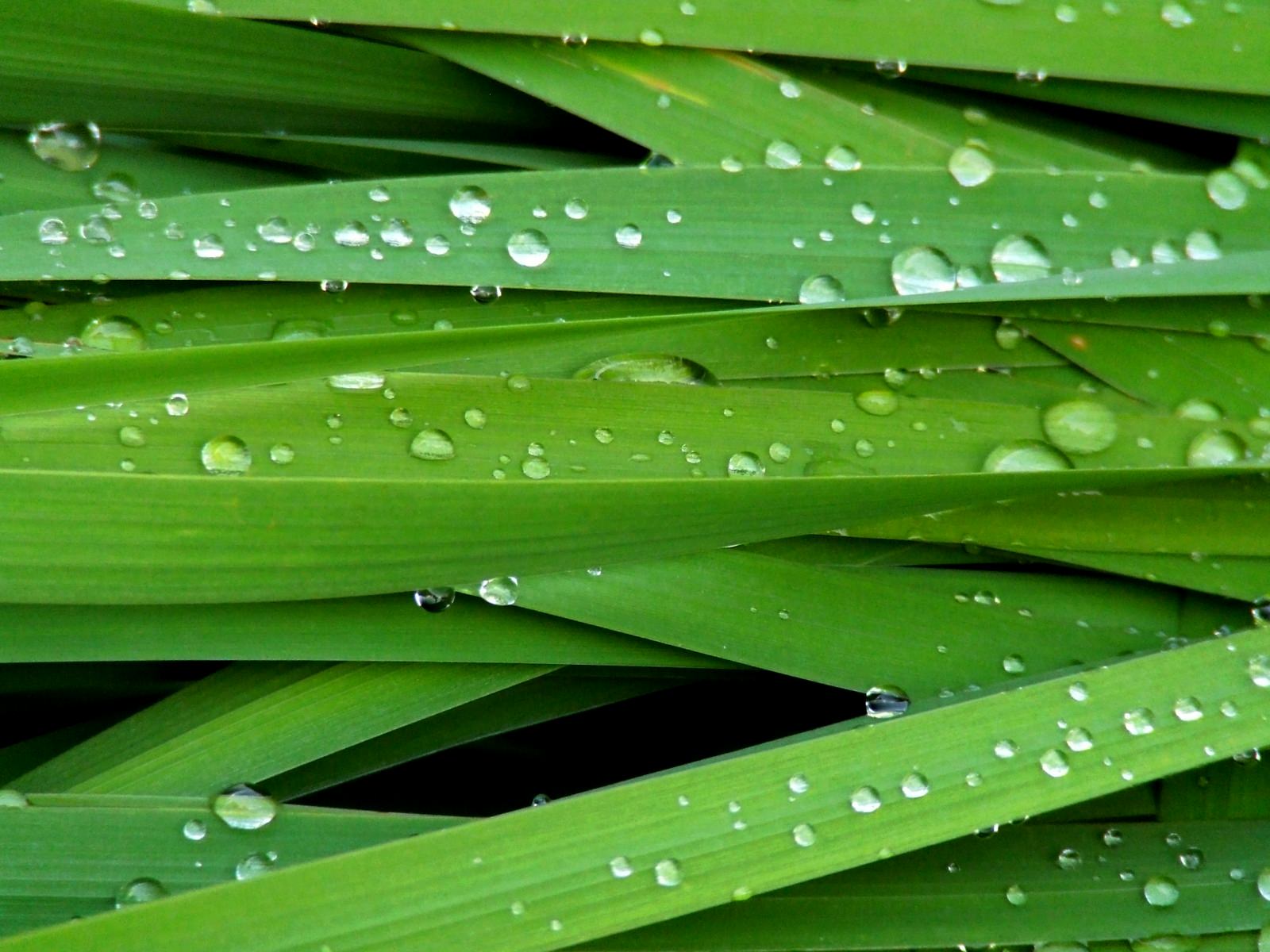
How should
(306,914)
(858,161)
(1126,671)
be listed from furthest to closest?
(858,161) < (1126,671) < (306,914)

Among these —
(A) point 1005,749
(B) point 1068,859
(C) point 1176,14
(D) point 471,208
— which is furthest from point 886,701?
(C) point 1176,14

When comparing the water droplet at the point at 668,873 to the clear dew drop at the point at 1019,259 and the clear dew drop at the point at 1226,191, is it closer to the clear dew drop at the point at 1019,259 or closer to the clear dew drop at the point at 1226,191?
the clear dew drop at the point at 1019,259

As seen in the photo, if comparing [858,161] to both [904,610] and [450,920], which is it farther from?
[450,920]

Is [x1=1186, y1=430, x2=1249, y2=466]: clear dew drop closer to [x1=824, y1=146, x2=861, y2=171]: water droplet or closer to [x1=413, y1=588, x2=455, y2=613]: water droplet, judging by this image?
[x1=824, y1=146, x2=861, y2=171]: water droplet

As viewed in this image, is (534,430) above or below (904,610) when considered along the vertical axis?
above

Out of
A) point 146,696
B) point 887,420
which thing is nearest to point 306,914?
point 146,696

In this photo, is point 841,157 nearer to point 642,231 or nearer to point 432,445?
point 642,231

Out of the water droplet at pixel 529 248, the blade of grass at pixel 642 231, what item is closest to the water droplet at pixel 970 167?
the blade of grass at pixel 642 231
